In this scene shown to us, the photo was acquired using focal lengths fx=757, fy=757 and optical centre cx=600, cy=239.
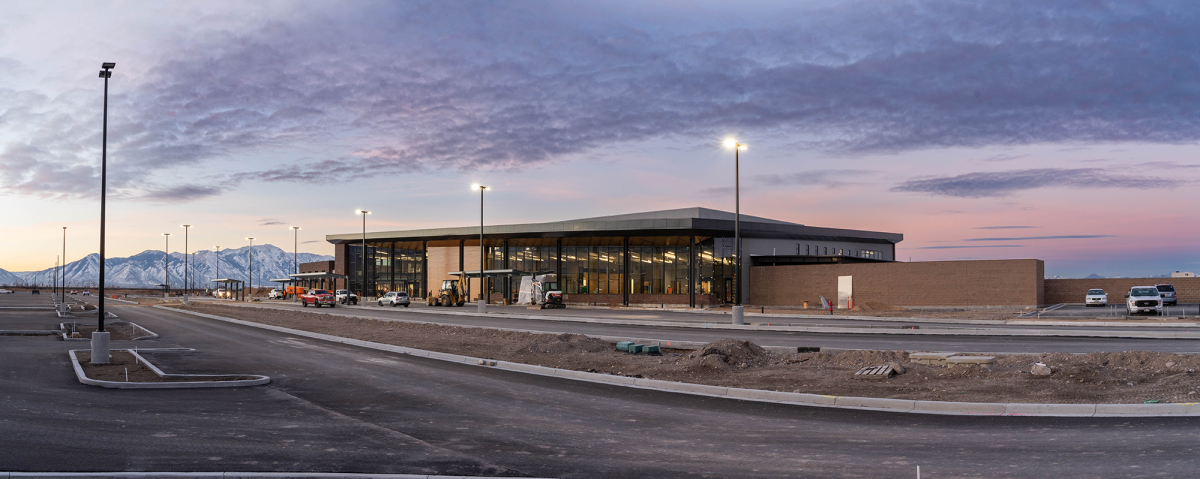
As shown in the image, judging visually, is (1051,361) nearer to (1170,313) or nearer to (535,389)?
(535,389)

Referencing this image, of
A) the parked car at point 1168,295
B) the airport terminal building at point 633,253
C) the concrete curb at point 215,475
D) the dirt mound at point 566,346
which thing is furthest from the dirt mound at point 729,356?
the airport terminal building at point 633,253

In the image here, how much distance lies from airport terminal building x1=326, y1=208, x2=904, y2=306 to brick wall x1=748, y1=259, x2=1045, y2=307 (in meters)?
5.72

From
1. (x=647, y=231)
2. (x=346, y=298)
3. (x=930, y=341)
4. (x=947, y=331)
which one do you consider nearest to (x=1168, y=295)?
(x=947, y=331)

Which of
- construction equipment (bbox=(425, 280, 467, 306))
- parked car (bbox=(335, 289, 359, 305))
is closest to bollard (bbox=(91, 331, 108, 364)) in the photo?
construction equipment (bbox=(425, 280, 467, 306))

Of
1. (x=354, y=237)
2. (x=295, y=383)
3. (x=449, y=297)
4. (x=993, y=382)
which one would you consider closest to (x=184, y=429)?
(x=295, y=383)

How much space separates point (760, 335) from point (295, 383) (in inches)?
731

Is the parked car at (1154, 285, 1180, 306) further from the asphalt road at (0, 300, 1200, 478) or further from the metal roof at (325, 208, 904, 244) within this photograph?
the asphalt road at (0, 300, 1200, 478)

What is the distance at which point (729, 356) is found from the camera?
18938mm

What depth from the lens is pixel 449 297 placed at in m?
70.2

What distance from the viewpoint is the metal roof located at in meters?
71.1

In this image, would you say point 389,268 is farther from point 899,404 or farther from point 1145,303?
point 899,404

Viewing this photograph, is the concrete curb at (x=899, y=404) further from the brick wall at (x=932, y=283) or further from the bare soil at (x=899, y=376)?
the brick wall at (x=932, y=283)

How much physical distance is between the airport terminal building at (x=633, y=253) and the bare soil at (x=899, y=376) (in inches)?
1717

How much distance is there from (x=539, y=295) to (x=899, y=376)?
49.6m
